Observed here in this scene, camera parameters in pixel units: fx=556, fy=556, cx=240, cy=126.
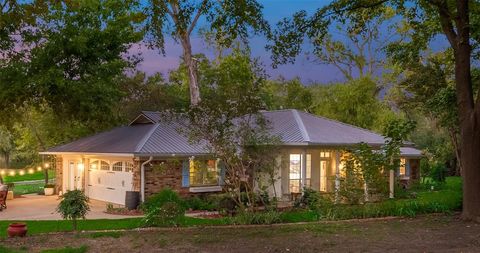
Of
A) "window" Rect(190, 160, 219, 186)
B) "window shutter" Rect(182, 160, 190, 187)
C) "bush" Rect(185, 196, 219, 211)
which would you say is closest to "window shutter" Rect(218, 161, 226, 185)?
"window" Rect(190, 160, 219, 186)

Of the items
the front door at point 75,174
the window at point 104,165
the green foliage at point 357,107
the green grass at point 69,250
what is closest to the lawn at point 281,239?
the green grass at point 69,250

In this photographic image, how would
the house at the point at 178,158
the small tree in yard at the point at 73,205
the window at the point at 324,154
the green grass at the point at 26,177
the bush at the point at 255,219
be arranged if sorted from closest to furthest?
the small tree in yard at the point at 73,205, the bush at the point at 255,219, the house at the point at 178,158, the window at the point at 324,154, the green grass at the point at 26,177

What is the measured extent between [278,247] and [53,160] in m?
24.1

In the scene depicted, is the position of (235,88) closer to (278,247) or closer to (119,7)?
(278,247)

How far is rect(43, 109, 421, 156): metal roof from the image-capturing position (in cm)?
2081

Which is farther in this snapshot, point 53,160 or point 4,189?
point 53,160

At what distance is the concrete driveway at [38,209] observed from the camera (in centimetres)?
1842

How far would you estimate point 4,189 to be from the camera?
21.4m

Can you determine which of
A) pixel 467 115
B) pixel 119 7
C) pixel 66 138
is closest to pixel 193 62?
pixel 119 7

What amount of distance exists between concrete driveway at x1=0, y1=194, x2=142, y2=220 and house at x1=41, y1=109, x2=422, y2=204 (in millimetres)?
1398

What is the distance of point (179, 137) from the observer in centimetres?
2275

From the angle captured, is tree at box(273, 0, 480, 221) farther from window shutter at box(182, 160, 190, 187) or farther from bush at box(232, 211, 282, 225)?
window shutter at box(182, 160, 190, 187)

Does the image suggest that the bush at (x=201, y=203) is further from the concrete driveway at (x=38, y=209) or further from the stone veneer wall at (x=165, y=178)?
the concrete driveway at (x=38, y=209)

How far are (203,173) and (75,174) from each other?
754 cm
